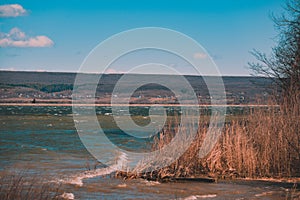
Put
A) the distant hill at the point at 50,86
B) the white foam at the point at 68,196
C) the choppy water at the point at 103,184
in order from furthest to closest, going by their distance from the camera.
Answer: the distant hill at the point at 50,86
the choppy water at the point at 103,184
the white foam at the point at 68,196

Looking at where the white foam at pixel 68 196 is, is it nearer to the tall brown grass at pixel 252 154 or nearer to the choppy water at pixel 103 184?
the choppy water at pixel 103 184

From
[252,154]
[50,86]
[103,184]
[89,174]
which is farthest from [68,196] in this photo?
[50,86]

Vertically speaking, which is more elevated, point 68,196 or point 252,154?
point 252,154

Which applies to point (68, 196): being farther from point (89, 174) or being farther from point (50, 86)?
point (50, 86)

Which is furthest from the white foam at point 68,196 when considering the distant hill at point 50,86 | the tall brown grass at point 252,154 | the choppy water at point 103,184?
the distant hill at point 50,86

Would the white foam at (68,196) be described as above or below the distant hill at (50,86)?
below

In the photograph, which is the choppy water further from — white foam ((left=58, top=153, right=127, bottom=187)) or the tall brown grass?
the tall brown grass

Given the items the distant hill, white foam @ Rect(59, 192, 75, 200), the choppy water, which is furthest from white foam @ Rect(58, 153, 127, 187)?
the distant hill

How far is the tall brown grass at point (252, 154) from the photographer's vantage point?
39.0 feet

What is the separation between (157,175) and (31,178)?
10.5 feet

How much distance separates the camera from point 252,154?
1209cm

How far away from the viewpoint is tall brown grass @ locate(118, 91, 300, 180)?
39.0 feet

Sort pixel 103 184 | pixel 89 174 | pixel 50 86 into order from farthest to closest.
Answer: pixel 50 86 → pixel 89 174 → pixel 103 184

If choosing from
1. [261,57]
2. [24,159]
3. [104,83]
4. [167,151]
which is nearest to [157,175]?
[167,151]
